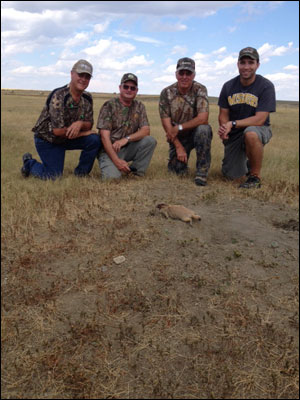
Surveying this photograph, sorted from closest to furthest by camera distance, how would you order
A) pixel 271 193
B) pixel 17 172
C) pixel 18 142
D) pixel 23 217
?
pixel 23 217 → pixel 271 193 → pixel 17 172 → pixel 18 142

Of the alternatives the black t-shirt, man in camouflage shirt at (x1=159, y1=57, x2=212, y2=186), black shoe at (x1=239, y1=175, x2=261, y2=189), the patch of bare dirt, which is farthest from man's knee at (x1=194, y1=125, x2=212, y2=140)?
the patch of bare dirt

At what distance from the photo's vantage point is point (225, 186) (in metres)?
6.15

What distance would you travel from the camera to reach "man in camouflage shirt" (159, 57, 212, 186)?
6.15m

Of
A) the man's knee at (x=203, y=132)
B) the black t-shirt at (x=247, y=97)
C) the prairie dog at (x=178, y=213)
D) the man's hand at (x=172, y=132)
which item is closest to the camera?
the prairie dog at (x=178, y=213)

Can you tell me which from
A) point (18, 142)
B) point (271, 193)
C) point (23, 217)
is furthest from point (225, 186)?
point (18, 142)

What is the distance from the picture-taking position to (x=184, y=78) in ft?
19.6

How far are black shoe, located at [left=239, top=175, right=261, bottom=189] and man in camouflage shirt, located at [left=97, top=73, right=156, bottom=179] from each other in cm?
170

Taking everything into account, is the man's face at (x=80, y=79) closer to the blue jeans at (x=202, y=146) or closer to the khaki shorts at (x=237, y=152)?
the blue jeans at (x=202, y=146)

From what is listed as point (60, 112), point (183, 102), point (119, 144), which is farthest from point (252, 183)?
point (60, 112)

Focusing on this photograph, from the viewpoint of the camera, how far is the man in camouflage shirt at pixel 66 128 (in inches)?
228

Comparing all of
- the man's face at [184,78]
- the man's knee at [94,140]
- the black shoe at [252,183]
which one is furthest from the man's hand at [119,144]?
the black shoe at [252,183]

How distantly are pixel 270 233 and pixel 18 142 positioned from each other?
8911mm

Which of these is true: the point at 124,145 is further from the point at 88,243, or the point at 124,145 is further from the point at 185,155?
the point at 88,243

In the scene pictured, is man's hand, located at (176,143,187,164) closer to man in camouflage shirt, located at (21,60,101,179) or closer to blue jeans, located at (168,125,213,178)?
blue jeans, located at (168,125,213,178)
